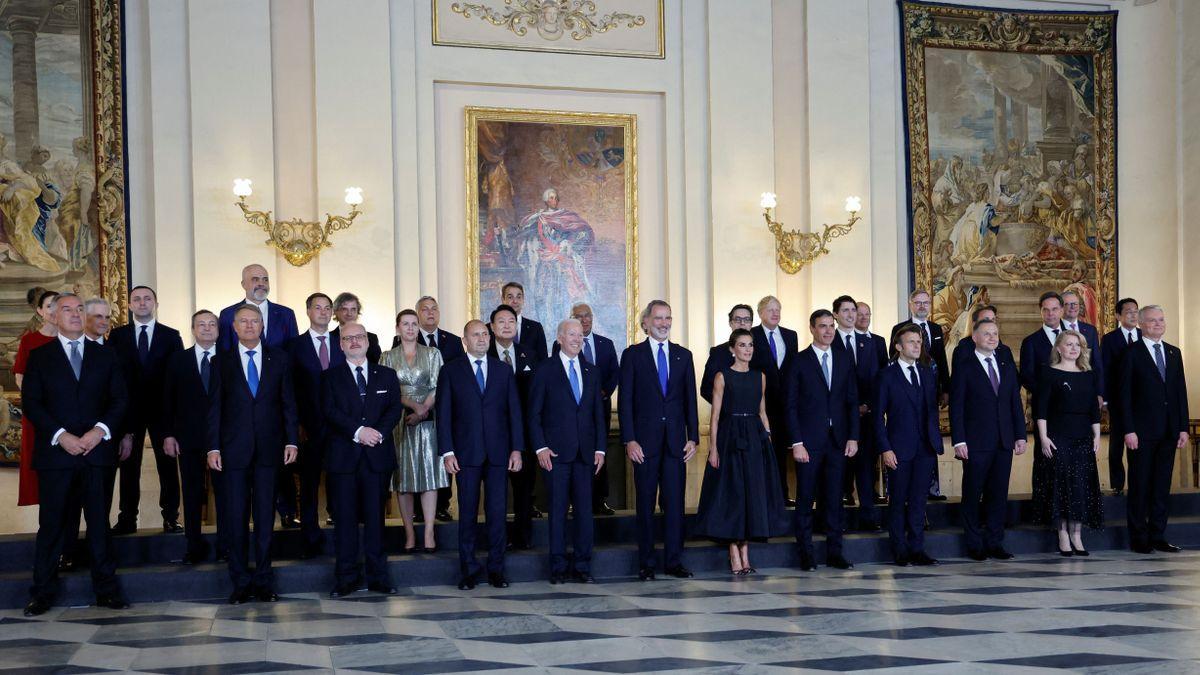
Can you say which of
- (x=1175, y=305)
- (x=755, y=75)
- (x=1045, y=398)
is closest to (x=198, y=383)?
(x=1045, y=398)

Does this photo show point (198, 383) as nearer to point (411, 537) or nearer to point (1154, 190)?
point (411, 537)

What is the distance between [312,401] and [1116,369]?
565 cm

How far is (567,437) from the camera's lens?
24.9 ft

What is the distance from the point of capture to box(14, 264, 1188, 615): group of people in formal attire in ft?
23.0

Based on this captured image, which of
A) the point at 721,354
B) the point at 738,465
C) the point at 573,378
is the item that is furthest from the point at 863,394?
the point at 573,378

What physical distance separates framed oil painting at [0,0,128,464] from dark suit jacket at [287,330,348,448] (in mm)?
2986

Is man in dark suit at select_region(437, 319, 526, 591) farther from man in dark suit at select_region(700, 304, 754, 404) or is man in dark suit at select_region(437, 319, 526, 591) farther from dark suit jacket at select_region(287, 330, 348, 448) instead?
man in dark suit at select_region(700, 304, 754, 404)

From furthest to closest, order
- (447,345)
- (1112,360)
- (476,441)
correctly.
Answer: (1112,360) < (447,345) < (476,441)

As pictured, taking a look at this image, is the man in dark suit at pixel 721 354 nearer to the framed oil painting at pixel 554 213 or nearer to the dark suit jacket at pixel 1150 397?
the framed oil painting at pixel 554 213

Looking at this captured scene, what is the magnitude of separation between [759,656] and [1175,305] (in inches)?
356

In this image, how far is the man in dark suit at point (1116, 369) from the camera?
9.00 m

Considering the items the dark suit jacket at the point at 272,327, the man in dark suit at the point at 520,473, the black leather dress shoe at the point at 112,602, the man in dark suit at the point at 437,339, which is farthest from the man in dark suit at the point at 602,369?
the black leather dress shoe at the point at 112,602

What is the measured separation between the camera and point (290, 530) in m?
7.93

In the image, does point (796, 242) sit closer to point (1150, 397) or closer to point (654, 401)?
point (1150, 397)
